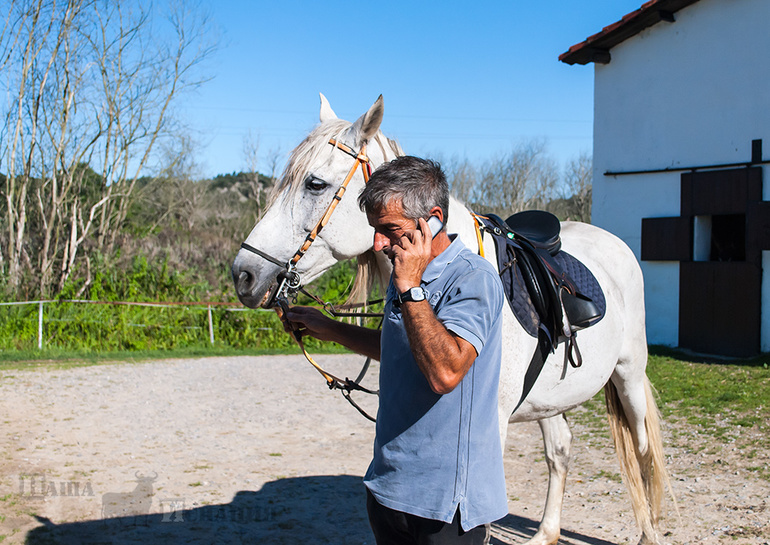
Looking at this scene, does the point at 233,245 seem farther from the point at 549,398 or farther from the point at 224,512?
the point at 549,398

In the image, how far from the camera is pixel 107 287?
1241 cm

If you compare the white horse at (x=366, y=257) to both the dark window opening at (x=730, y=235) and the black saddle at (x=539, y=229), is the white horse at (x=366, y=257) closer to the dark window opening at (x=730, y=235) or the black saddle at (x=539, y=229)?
the black saddle at (x=539, y=229)

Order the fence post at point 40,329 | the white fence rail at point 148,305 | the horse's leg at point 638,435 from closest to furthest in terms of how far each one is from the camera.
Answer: the horse's leg at point 638,435 < the fence post at point 40,329 < the white fence rail at point 148,305

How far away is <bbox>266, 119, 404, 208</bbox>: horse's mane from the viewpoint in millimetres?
2404

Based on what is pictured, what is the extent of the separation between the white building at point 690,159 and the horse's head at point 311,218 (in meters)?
8.88

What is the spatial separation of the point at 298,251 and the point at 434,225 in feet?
2.78

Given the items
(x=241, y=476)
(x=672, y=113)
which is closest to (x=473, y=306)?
(x=241, y=476)

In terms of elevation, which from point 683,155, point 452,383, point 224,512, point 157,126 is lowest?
point 224,512

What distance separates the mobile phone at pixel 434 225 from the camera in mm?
1680

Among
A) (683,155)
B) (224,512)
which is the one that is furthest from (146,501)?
(683,155)

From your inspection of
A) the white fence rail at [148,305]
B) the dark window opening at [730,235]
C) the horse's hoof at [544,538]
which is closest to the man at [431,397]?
the horse's hoof at [544,538]

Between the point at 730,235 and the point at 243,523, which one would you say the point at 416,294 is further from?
the point at 730,235

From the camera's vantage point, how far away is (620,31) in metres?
10.7

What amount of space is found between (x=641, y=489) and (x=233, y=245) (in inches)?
516
